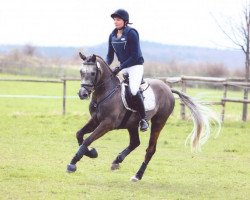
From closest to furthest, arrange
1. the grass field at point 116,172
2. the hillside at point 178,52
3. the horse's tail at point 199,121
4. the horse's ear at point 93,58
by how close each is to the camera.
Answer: the grass field at point 116,172 → the horse's ear at point 93,58 → the horse's tail at point 199,121 → the hillside at point 178,52

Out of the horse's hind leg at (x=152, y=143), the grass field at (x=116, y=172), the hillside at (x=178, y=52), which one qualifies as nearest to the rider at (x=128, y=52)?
the horse's hind leg at (x=152, y=143)

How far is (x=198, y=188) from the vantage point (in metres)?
9.45

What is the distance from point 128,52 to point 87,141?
1.55 metres

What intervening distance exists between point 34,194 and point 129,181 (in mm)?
1958

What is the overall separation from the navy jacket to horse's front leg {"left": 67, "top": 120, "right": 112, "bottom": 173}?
99cm

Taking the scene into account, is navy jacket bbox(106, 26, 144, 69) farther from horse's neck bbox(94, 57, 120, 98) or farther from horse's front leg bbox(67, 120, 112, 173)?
horse's front leg bbox(67, 120, 112, 173)

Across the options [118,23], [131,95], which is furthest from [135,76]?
[118,23]

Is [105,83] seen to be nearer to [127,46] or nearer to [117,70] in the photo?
[117,70]

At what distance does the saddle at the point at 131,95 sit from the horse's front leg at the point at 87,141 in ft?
1.82

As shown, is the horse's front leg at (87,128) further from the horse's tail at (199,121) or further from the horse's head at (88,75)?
the horse's tail at (199,121)

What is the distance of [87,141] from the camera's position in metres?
9.16

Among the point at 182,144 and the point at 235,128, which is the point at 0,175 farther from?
the point at 235,128

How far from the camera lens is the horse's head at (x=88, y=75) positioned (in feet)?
29.5

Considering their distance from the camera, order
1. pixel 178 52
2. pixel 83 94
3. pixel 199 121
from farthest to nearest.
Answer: pixel 178 52 → pixel 199 121 → pixel 83 94
